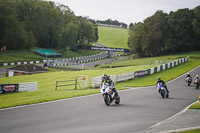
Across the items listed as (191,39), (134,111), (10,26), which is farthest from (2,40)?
(134,111)

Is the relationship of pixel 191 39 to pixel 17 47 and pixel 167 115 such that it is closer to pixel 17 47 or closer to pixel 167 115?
pixel 17 47

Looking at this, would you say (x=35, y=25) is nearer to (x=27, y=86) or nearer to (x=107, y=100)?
(x=27, y=86)

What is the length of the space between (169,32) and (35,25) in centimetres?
5006

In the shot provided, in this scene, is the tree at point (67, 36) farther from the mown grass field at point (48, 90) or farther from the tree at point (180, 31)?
the mown grass field at point (48, 90)

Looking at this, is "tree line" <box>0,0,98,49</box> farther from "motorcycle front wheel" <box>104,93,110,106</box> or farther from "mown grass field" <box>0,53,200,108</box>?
"motorcycle front wheel" <box>104,93,110,106</box>

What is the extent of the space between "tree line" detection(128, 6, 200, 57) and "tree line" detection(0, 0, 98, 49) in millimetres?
30440

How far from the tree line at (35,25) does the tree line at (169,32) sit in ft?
99.9

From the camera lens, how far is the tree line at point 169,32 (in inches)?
3506

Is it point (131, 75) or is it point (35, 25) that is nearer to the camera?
point (131, 75)

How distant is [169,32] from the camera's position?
9125 cm

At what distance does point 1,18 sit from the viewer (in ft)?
273

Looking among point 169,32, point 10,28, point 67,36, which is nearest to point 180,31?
point 169,32

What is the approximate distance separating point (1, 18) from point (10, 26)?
3.67 meters

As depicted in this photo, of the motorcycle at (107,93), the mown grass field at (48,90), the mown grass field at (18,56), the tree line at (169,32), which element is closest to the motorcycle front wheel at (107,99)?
the motorcycle at (107,93)
